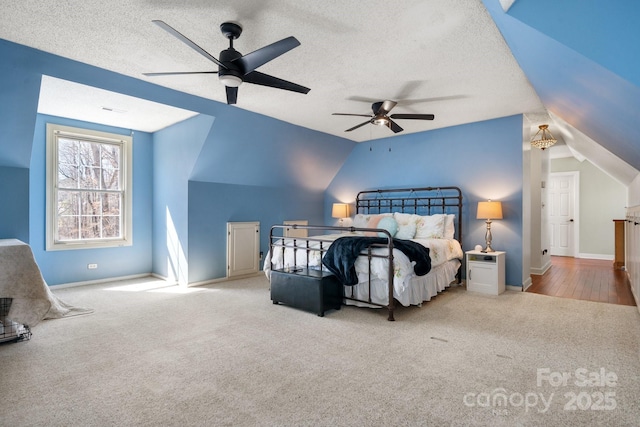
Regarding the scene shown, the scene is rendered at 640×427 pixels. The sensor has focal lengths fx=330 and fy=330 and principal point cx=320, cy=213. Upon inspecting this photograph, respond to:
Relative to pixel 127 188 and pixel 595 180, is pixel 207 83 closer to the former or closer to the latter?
pixel 127 188

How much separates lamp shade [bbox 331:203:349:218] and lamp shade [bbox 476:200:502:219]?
8.40 feet

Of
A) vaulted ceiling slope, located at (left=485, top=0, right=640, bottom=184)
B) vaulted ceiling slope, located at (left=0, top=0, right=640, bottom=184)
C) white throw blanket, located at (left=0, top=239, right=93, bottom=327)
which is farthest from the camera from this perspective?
white throw blanket, located at (left=0, top=239, right=93, bottom=327)

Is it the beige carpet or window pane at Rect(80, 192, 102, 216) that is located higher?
window pane at Rect(80, 192, 102, 216)

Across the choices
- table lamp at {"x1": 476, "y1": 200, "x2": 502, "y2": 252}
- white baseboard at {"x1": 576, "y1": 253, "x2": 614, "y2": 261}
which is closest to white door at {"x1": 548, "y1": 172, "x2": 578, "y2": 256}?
white baseboard at {"x1": 576, "y1": 253, "x2": 614, "y2": 261}

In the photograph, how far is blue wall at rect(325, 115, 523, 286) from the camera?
489cm

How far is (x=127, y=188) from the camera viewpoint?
5.66 m

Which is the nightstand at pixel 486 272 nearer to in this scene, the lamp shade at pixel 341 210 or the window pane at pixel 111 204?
the lamp shade at pixel 341 210

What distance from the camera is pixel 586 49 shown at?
1718 millimetres

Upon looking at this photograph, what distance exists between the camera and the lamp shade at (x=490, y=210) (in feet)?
15.4

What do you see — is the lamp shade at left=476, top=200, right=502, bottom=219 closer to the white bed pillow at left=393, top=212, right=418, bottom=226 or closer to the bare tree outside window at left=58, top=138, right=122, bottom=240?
the white bed pillow at left=393, top=212, right=418, bottom=226

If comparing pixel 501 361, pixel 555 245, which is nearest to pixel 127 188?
pixel 501 361

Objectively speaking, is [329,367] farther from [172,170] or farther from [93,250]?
[93,250]

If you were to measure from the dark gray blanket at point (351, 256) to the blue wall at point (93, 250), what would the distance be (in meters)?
3.78

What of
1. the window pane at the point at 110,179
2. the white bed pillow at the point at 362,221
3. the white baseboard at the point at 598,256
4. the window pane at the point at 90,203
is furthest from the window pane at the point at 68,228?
the white baseboard at the point at 598,256
